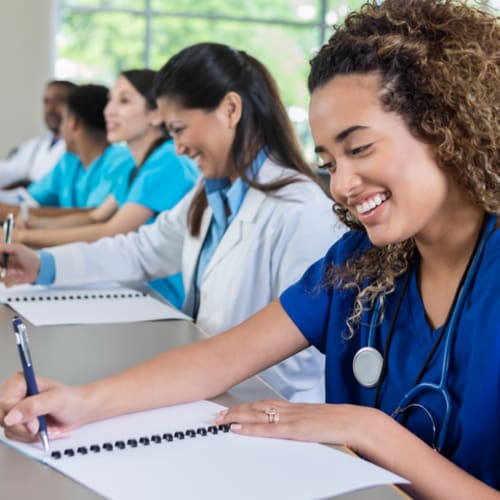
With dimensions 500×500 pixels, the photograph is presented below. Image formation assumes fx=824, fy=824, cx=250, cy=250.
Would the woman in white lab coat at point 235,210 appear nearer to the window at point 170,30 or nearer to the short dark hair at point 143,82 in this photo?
the short dark hair at point 143,82

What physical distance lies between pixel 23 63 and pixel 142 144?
3.89 m

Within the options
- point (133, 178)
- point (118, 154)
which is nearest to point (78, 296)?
point (133, 178)

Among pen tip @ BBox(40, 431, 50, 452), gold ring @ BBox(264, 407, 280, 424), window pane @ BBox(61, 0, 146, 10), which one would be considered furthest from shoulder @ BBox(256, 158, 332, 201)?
window pane @ BBox(61, 0, 146, 10)

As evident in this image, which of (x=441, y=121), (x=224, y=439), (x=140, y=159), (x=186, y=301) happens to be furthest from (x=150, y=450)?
(x=140, y=159)

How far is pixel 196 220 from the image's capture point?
2.11 metres

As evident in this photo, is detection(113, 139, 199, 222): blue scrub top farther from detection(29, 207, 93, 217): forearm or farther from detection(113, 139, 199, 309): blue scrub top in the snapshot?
detection(29, 207, 93, 217): forearm

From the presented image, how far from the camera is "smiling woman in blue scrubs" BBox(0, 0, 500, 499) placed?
1.01 metres

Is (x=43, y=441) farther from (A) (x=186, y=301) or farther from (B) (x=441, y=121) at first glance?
(A) (x=186, y=301)

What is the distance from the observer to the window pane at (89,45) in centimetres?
690

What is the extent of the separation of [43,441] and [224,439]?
8.4 inches

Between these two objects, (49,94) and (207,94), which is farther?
(49,94)

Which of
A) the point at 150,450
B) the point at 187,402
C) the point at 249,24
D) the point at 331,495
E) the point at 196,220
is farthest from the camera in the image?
the point at 249,24

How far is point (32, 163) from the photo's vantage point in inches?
217

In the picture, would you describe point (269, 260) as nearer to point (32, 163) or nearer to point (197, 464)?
point (197, 464)
